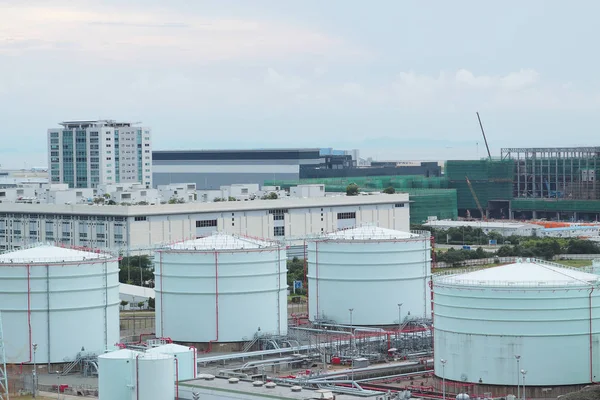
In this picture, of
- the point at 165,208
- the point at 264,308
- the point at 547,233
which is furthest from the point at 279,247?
the point at 547,233

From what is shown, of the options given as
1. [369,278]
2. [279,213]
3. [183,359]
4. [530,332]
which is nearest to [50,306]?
[183,359]

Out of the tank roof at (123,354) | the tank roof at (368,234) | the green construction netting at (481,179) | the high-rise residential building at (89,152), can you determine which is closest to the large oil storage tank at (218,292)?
the tank roof at (368,234)

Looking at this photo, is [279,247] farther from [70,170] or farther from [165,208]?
[70,170]

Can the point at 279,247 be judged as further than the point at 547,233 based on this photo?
No

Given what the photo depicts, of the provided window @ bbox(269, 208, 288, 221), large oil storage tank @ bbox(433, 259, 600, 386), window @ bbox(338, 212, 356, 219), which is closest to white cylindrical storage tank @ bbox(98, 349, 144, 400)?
large oil storage tank @ bbox(433, 259, 600, 386)

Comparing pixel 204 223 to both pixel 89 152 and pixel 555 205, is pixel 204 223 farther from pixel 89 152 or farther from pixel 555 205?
pixel 555 205

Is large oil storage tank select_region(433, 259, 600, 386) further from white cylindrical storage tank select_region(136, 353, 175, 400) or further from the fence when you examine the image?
the fence
